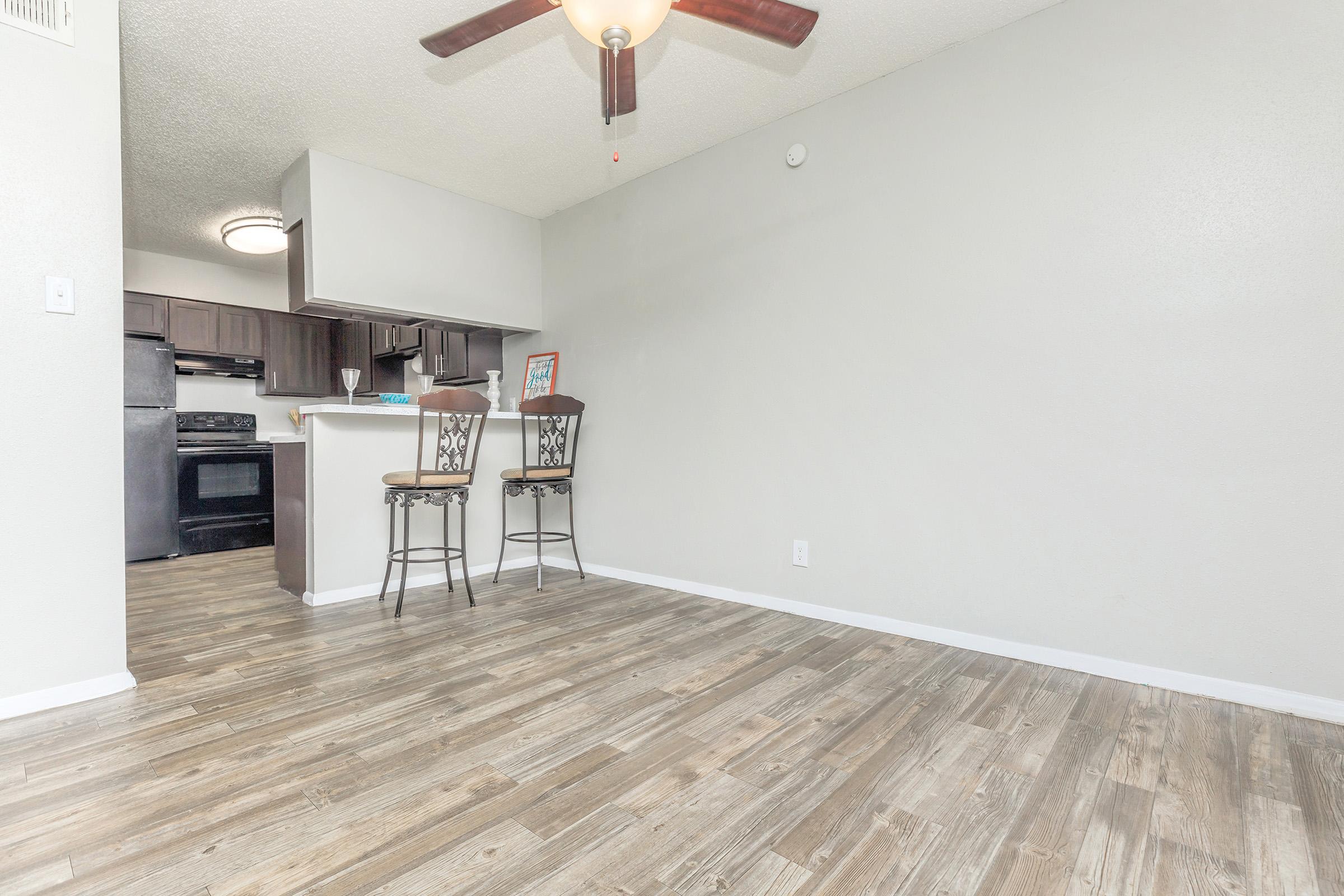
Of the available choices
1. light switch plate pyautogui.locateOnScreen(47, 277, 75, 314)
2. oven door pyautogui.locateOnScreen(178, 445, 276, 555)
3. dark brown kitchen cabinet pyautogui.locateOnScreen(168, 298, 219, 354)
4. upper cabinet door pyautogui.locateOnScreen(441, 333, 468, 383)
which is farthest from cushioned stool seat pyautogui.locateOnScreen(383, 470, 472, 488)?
dark brown kitchen cabinet pyautogui.locateOnScreen(168, 298, 219, 354)

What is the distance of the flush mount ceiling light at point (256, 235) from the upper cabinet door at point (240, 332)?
94 centimetres

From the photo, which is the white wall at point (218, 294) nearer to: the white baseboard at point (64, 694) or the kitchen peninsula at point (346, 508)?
the kitchen peninsula at point (346, 508)

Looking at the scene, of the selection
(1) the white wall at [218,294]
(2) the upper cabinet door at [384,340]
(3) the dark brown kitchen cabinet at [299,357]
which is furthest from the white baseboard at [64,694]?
(3) the dark brown kitchen cabinet at [299,357]

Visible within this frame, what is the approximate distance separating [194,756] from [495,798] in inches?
34.3

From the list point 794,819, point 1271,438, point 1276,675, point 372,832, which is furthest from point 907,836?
point 1271,438

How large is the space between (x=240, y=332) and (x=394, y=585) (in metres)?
3.18

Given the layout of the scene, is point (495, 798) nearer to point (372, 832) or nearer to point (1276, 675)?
point (372, 832)

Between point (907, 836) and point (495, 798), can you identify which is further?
point (495, 798)

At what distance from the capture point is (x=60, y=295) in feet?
6.51

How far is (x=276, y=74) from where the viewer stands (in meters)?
2.67

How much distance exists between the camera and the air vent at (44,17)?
1906 millimetres

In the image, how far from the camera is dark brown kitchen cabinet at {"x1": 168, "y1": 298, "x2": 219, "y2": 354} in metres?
4.88

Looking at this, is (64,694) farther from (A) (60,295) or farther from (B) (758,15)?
(B) (758,15)

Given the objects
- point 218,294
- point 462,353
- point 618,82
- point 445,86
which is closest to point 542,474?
point 462,353
